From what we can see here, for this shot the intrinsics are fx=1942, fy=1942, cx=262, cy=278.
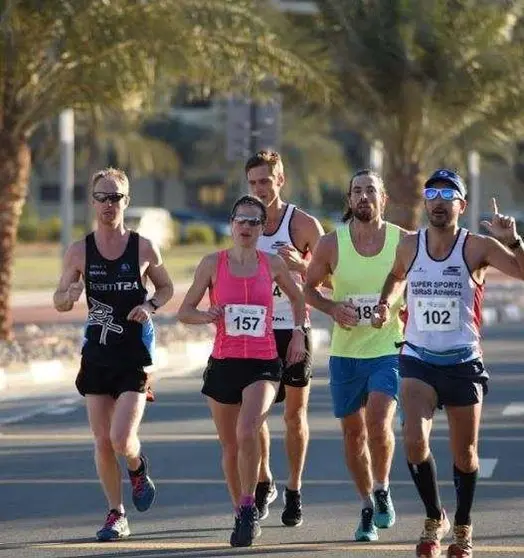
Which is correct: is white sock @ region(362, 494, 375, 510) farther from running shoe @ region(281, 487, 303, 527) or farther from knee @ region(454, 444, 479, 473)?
knee @ region(454, 444, 479, 473)

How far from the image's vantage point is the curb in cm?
1981

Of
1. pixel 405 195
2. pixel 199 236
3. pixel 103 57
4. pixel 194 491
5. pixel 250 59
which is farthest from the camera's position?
pixel 199 236

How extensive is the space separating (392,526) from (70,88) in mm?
13443

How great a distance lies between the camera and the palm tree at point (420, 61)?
98.1 feet

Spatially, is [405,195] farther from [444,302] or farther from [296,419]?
[444,302]

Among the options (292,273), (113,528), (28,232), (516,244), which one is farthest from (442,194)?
(28,232)

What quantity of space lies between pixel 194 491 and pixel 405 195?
20.0 metres

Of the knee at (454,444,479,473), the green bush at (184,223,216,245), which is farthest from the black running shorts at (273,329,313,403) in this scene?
the green bush at (184,223,216,245)

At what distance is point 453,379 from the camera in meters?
9.30

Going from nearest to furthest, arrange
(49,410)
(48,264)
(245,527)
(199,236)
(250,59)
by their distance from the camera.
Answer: (245,527), (49,410), (250,59), (48,264), (199,236)

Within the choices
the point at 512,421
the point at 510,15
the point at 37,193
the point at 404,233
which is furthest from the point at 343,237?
the point at 37,193

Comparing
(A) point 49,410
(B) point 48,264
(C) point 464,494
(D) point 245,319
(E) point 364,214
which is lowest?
(B) point 48,264

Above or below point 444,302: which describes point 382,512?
below

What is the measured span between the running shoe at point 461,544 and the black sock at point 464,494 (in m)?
0.04
